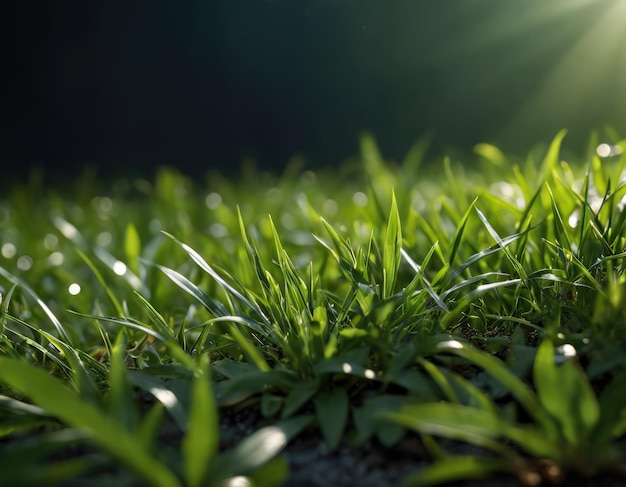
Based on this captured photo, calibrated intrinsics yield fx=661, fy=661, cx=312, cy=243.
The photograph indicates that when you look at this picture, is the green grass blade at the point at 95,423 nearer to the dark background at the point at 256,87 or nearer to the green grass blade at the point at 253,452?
the green grass blade at the point at 253,452

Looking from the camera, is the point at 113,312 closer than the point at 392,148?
Yes

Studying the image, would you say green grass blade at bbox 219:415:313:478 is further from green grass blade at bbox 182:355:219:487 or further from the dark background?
the dark background

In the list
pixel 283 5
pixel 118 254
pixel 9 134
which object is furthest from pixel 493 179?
pixel 9 134

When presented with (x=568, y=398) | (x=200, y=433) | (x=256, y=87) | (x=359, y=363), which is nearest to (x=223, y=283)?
(x=359, y=363)

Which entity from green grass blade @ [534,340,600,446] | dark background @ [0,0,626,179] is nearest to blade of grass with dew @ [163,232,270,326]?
green grass blade @ [534,340,600,446]

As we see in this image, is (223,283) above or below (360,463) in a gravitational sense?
above

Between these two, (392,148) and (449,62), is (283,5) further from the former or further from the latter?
(392,148)

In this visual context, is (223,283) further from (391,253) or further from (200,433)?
(200,433)
